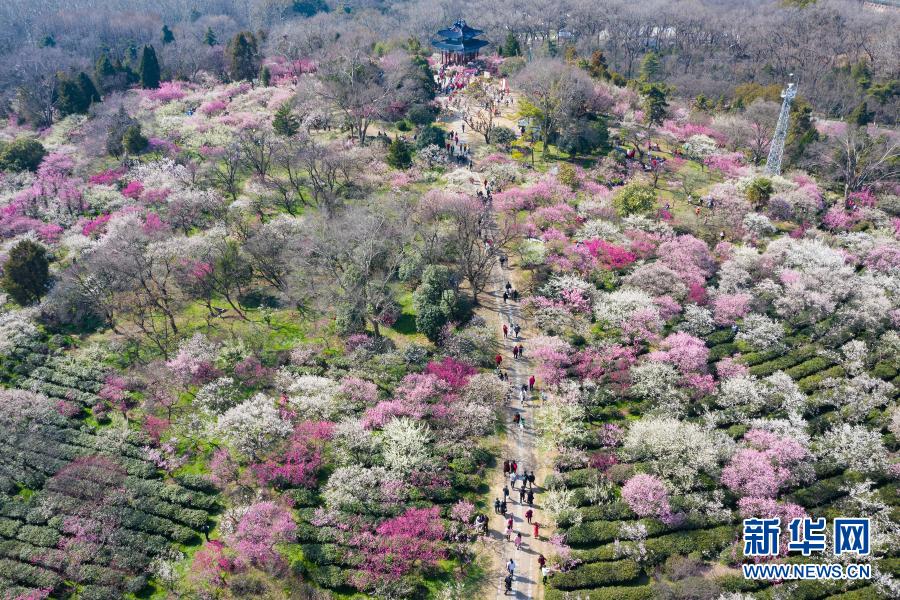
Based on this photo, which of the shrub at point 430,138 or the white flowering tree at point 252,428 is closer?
the white flowering tree at point 252,428

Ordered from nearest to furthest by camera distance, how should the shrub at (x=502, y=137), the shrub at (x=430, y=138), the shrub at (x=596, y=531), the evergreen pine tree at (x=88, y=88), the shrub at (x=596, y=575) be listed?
the shrub at (x=596, y=575)
the shrub at (x=596, y=531)
the shrub at (x=430, y=138)
the shrub at (x=502, y=137)
the evergreen pine tree at (x=88, y=88)

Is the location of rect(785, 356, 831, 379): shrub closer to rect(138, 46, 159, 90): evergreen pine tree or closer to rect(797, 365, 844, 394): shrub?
rect(797, 365, 844, 394): shrub

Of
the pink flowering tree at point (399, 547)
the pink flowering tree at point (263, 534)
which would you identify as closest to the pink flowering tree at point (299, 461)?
the pink flowering tree at point (263, 534)

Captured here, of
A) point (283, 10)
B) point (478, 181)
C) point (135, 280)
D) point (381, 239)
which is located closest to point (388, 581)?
point (381, 239)

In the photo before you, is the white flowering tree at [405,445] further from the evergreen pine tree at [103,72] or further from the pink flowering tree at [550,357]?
the evergreen pine tree at [103,72]

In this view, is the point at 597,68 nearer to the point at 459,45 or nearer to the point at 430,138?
the point at 459,45

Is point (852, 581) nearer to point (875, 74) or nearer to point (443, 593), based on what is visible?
point (443, 593)

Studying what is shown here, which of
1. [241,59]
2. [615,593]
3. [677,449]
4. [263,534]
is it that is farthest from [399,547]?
[241,59]
